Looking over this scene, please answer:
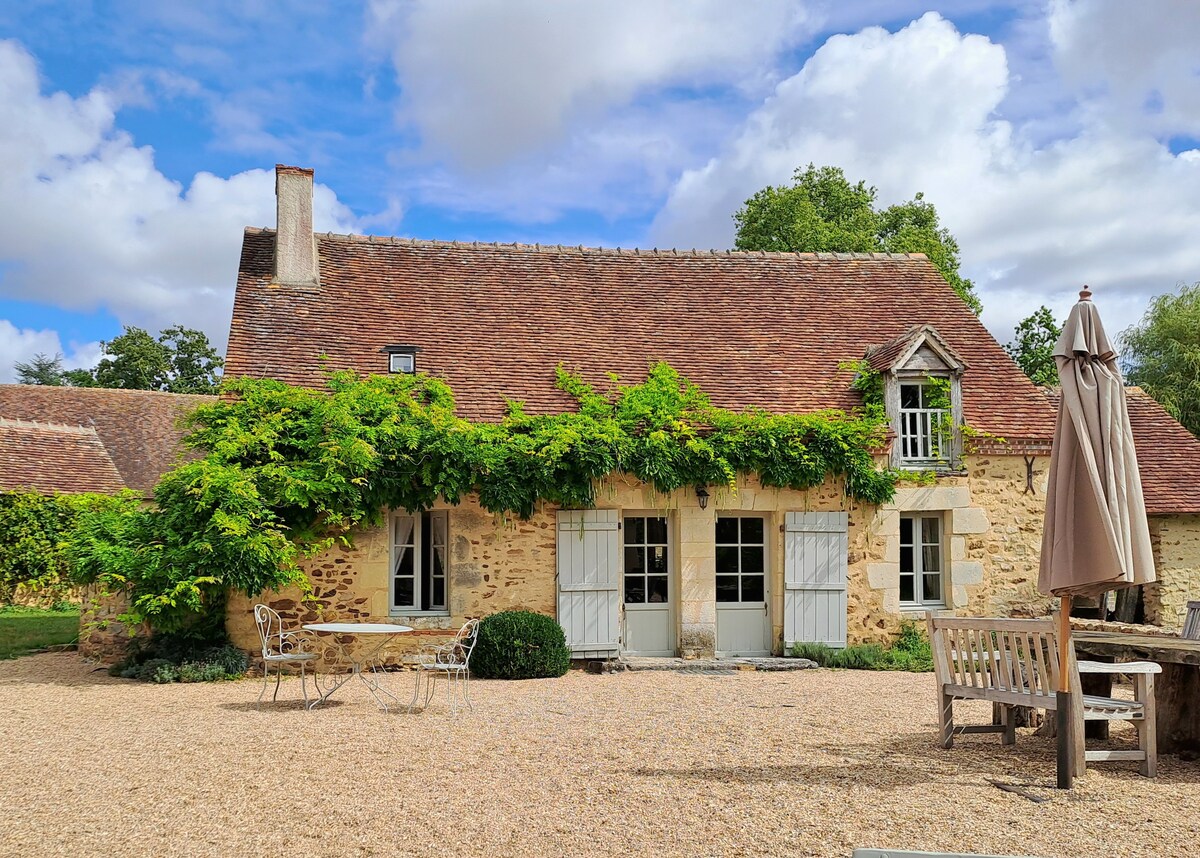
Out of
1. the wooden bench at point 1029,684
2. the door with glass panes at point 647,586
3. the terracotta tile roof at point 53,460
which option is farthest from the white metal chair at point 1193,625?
the terracotta tile roof at point 53,460

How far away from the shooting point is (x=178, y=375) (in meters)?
35.7

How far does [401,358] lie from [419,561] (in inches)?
107

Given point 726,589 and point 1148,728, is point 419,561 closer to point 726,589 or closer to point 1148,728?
point 726,589

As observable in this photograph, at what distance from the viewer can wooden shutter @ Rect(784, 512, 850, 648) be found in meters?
12.2

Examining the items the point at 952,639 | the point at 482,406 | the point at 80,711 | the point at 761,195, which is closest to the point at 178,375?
Answer: the point at 761,195

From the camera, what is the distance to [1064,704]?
5.73 metres

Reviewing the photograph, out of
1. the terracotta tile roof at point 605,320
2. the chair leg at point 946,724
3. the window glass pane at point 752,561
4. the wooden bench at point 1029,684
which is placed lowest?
the chair leg at point 946,724

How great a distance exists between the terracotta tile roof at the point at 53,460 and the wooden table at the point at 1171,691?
17.6m

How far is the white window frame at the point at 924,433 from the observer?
12.8m

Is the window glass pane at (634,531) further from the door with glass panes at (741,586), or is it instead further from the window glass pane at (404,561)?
the window glass pane at (404,561)

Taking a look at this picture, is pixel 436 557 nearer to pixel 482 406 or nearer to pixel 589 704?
pixel 482 406

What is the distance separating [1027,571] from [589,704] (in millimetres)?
6731

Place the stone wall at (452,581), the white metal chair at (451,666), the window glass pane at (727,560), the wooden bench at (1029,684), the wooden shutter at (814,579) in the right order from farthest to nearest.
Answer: the window glass pane at (727,560), the wooden shutter at (814,579), the stone wall at (452,581), the white metal chair at (451,666), the wooden bench at (1029,684)

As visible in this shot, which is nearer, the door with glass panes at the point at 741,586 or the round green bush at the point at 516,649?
the round green bush at the point at 516,649
